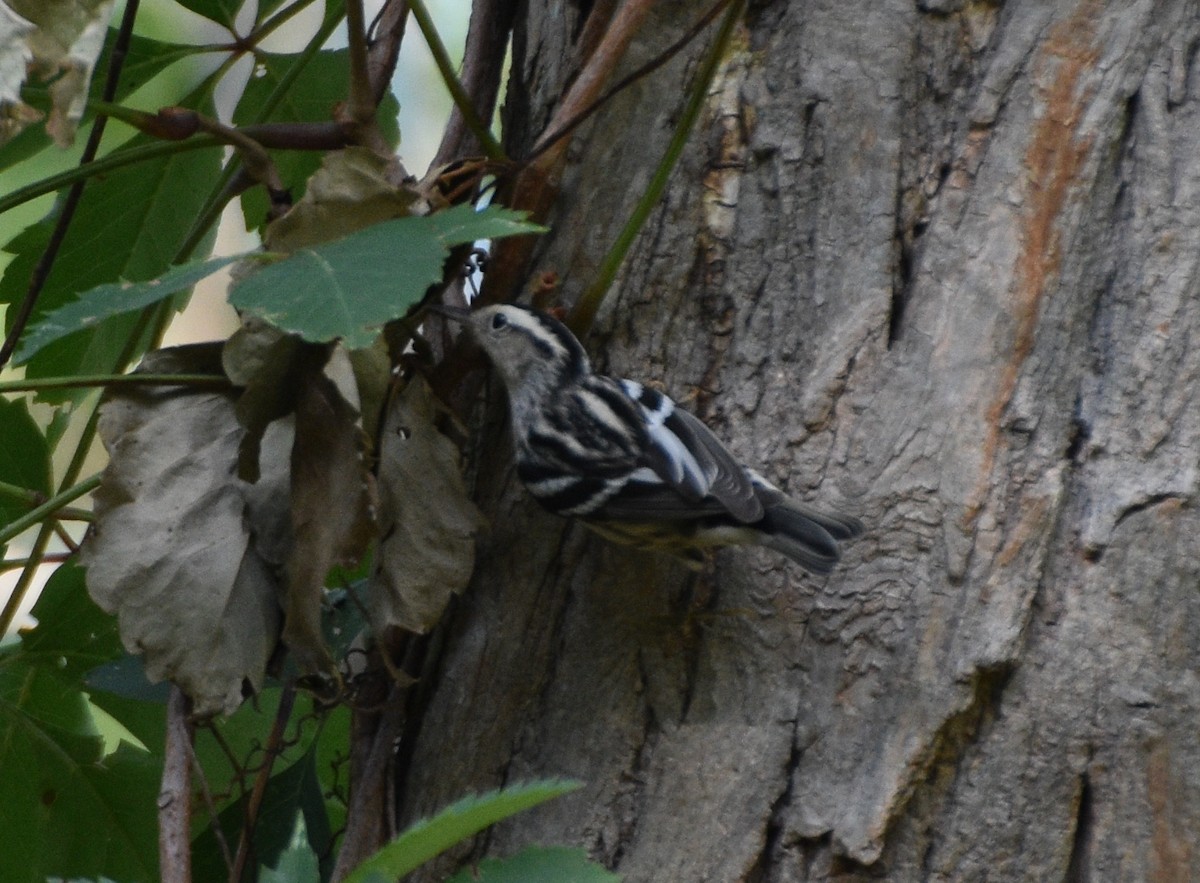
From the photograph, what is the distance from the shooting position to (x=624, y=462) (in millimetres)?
2248

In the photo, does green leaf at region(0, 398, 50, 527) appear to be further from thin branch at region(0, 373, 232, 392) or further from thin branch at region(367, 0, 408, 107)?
thin branch at region(367, 0, 408, 107)

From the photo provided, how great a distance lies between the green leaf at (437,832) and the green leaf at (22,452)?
5.03ft

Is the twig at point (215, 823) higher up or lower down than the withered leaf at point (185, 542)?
lower down

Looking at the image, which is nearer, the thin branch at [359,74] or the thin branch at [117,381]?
the thin branch at [117,381]

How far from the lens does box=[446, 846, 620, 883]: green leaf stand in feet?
3.98

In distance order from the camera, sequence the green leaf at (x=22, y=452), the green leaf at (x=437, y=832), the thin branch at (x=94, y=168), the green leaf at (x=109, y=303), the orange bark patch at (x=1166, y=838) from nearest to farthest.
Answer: the green leaf at (x=437, y=832) → the green leaf at (x=109, y=303) → the orange bark patch at (x=1166, y=838) → the thin branch at (x=94, y=168) → the green leaf at (x=22, y=452)

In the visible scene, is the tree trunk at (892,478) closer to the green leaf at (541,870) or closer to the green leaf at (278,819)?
the green leaf at (278,819)

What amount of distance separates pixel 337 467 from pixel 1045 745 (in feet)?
3.58

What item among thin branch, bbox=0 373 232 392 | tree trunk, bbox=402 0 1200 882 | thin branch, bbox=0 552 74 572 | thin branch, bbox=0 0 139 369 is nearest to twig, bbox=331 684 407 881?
tree trunk, bbox=402 0 1200 882

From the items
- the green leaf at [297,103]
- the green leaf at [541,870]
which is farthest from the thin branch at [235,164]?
the green leaf at [541,870]

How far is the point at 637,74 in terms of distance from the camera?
6.98 ft

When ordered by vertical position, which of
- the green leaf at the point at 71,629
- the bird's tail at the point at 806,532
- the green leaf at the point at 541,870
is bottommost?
the green leaf at the point at 541,870

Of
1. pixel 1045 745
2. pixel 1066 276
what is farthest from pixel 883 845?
pixel 1066 276

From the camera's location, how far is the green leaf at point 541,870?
3.98 ft
